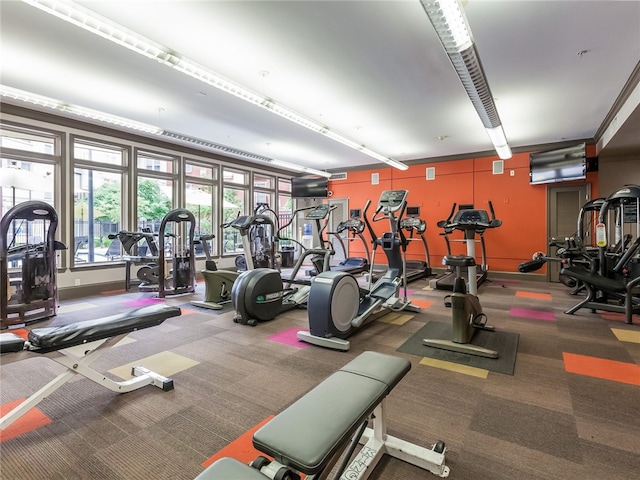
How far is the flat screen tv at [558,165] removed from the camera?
23.3ft

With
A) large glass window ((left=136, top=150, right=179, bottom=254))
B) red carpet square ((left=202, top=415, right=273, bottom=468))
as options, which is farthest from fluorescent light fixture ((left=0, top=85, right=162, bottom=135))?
red carpet square ((left=202, top=415, right=273, bottom=468))

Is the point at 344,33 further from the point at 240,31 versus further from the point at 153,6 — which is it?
the point at 153,6

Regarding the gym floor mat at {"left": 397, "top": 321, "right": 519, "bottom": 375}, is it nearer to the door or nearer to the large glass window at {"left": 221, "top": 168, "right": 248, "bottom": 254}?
the door

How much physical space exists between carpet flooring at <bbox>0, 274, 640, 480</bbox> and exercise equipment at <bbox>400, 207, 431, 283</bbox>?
3602mm

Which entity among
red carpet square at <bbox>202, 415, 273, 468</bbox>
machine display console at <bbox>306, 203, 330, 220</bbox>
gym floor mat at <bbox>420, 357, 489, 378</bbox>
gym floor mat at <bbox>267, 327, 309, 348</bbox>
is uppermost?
machine display console at <bbox>306, 203, 330, 220</bbox>

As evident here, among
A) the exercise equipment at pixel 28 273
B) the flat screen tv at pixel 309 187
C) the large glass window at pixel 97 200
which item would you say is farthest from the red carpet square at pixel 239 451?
the flat screen tv at pixel 309 187

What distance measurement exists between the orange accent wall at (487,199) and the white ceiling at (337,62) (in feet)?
5.92

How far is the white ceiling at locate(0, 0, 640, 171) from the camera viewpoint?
3.10 metres

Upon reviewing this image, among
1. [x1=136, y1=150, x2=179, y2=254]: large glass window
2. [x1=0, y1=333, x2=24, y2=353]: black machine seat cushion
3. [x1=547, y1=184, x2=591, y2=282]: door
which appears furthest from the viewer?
[x1=547, y1=184, x2=591, y2=282]: door

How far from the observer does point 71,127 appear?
6062mm

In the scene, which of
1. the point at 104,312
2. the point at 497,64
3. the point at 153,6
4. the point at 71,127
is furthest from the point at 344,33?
the point at 71,127

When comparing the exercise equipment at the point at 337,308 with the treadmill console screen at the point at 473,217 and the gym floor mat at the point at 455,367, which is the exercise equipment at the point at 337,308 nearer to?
the gym floor mat at the point at 455,367

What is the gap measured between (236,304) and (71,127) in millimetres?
4932

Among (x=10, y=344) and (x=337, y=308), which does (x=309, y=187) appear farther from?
(x=10, y=344)
